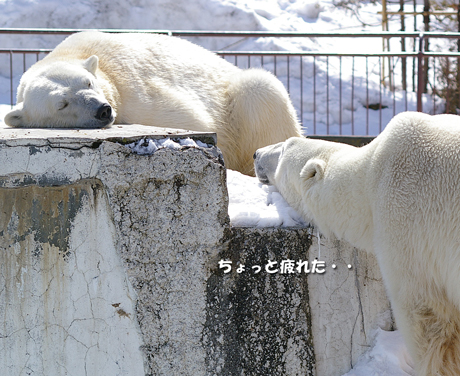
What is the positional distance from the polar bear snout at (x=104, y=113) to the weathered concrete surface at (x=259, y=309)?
3.64ft

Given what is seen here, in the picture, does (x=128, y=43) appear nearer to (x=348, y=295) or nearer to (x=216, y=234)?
(x=216, y=234)

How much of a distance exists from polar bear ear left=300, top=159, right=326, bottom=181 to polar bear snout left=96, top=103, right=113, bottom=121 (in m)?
1.20

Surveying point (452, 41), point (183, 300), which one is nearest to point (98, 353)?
point (183, 300)

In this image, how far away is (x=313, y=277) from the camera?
101 inches

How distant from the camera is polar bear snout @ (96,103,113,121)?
10.3 ft

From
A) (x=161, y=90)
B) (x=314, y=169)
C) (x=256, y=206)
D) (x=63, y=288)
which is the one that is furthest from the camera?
(x=161, y=90)

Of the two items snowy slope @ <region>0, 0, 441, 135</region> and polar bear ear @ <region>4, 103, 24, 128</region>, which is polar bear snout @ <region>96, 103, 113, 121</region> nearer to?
polar bear ear @ <region>4, 103, 24, 128</region>

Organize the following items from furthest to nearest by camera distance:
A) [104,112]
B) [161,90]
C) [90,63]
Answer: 1. [161,90]
2. [90,63]
3. [104,112]

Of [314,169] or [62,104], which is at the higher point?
[62,104]

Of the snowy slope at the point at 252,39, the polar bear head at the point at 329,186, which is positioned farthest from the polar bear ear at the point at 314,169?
the snowy slope at the point at 252,39

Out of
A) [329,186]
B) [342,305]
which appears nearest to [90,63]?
[329,186]

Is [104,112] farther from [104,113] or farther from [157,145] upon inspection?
[157,145]

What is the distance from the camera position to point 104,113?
10.3ft

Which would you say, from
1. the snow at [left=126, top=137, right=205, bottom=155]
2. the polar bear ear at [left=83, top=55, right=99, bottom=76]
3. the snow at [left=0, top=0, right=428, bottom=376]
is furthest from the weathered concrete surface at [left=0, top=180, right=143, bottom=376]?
the snow at [left=0, top=0, right=428, bottom=376]
